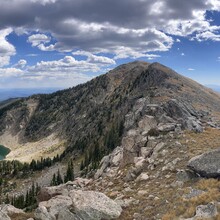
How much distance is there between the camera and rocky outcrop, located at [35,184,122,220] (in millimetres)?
28703

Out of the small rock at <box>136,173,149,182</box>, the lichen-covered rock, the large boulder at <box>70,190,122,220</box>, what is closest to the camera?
the lichen-covered rock

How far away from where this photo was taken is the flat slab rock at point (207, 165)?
112 ft

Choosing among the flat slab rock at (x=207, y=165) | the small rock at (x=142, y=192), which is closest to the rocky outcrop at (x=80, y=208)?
the small rock at (x=142, y=192)

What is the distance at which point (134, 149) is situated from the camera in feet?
191

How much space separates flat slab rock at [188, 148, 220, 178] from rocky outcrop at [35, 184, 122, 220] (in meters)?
10.8

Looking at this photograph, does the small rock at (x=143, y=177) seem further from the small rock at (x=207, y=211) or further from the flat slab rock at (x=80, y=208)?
the small rock at (x=207, y=211)

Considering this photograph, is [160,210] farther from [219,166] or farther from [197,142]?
[197,142]

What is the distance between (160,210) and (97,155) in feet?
441

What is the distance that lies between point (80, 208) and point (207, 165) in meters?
15.5

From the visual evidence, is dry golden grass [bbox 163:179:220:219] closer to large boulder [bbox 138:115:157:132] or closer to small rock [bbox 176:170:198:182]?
small rock [bbox 176:170:198:182]

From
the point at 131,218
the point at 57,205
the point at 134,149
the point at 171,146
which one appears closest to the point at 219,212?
the point at 131,218

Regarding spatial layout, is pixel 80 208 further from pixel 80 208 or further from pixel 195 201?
pixel 195 201

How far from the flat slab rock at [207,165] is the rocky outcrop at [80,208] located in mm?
10833

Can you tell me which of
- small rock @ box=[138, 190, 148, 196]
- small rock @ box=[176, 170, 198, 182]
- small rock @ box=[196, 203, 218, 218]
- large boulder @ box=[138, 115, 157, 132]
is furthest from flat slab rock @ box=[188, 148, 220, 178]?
large boulder @ box=[138, 115, 157, 132]
